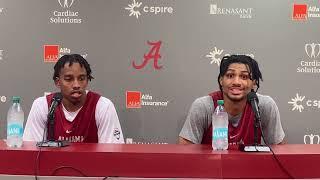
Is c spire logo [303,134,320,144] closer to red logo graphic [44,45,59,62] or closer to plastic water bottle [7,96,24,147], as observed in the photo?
red logo graphic [44,45,59,62]

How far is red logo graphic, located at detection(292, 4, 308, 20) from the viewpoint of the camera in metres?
3.69

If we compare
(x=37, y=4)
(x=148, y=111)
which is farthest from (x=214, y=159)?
(x=37, y=4)

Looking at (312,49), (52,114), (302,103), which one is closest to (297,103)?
(302,103)

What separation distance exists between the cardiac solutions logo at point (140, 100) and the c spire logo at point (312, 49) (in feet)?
3.98

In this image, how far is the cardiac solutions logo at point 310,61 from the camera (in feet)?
12.1

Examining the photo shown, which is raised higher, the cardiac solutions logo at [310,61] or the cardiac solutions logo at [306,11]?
the cardiac solutions logo at [306,11]

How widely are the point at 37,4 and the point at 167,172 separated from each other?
7.42 ft

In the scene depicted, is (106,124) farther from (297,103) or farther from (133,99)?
(297,103)

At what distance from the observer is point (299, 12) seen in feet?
12.1

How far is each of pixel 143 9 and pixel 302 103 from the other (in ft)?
4.95

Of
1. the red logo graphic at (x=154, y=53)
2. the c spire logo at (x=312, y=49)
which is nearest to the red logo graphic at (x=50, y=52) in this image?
the red logo graphic at (x=154, y=53)

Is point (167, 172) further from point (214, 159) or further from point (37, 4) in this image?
point (37, 4)

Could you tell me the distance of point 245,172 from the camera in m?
2.14

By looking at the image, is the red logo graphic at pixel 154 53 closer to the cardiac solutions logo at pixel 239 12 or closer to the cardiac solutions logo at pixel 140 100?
the cardiac solutions logo at pixel 140 100
